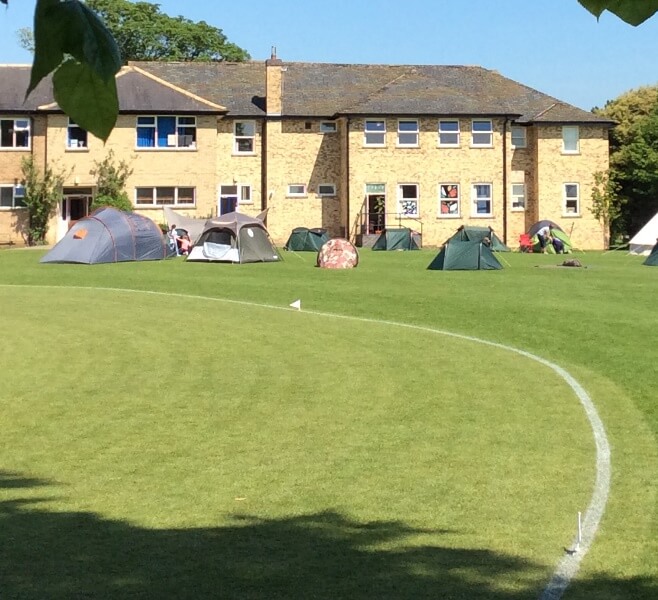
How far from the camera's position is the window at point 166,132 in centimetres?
5147

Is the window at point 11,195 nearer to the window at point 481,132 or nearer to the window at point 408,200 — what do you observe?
the window at point 408,200

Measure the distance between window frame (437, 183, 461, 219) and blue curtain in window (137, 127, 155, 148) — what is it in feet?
44.3

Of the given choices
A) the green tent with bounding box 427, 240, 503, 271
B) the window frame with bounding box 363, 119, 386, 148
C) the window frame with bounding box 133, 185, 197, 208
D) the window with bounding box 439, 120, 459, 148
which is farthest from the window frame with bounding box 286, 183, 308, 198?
the green tent with bounding box 427, 240, 503, 271

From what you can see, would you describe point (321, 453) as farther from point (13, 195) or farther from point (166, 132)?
point (13, 195)

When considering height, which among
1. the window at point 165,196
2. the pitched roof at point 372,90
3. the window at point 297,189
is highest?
the pitched roof at point 372,90

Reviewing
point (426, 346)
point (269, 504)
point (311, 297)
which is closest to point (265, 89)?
point (311, 297)

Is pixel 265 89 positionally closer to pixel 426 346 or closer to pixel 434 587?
pixel 426 346

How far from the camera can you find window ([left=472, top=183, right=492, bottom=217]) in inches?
Result: 2141

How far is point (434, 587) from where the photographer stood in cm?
600

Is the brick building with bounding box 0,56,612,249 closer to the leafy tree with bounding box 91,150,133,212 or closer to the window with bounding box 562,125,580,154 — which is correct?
the window with bounding box 562,125,580,154

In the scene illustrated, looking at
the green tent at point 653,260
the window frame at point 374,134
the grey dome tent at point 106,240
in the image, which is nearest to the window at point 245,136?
the window frame at point 374,134

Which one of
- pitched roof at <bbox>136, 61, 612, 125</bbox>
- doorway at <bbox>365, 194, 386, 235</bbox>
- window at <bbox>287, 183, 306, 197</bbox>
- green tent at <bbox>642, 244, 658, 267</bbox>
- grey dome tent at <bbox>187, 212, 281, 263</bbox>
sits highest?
pitched roof at <bbox>136, 61, 612, 125</bbox>

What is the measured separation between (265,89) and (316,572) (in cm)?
5096

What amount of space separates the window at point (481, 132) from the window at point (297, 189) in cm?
823
